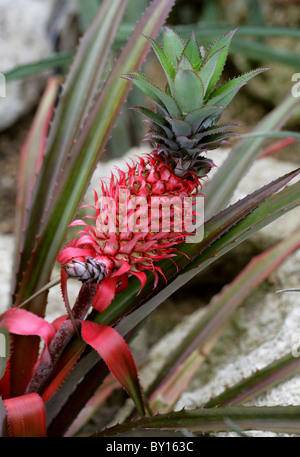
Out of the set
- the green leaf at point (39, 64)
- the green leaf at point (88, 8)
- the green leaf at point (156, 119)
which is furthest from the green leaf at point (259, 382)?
the green leaf at point (88, 8)

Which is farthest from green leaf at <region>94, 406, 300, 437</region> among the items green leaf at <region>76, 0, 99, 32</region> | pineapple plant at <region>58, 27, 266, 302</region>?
green leaf at <region>76, 0, 99, 32</region>

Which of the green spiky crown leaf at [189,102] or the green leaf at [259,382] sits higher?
the green spiky crown leaf at [189,102]

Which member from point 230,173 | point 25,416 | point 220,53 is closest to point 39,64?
point 230,173

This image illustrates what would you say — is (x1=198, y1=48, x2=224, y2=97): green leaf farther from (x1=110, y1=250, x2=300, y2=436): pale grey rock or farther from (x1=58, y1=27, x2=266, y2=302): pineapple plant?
(x1=110, y1=250, x2=300, y2=436): pale grey rock

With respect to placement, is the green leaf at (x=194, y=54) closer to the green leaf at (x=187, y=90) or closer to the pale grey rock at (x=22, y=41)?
the green leaf at (x=187, y=90)

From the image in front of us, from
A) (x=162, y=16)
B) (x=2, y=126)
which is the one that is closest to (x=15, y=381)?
(x=162, y=16)

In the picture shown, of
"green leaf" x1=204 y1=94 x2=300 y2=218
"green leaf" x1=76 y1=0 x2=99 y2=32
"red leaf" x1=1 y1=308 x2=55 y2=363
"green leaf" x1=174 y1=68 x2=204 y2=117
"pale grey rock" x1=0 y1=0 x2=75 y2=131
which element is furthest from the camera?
"pale grey rock" x1=0 y1=0 x2=75 y2=131

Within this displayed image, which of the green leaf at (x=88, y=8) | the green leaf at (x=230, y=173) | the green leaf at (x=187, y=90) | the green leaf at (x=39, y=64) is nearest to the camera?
the green leaf at (x=187, y=90)
